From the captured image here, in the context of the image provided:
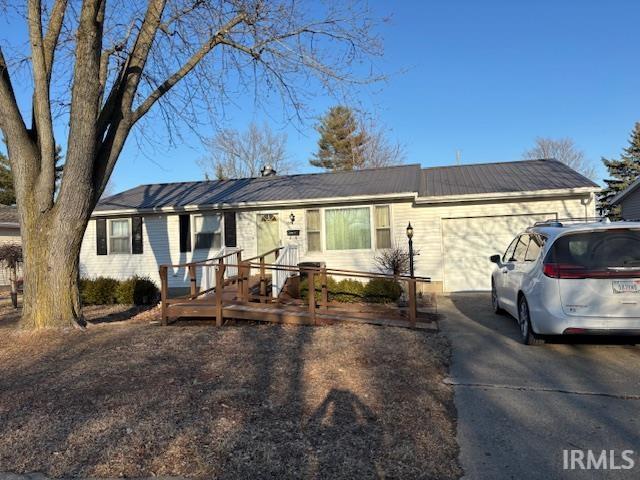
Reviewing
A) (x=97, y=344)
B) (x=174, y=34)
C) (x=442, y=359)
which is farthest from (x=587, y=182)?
(x=97, y=344)

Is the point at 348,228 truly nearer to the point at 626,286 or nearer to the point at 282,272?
the point at 282,272

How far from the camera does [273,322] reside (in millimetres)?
8070

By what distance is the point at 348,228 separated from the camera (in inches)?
516

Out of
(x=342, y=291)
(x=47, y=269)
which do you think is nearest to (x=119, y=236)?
(x=47, y=269)

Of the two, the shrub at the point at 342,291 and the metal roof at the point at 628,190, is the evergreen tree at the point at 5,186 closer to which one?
the shrub at the point at 342,291

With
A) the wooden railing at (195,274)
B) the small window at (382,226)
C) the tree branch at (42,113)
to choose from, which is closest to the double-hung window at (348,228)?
the small window at (382,226)

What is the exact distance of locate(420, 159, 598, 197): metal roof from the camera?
12.3m

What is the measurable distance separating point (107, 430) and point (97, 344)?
3.23 m

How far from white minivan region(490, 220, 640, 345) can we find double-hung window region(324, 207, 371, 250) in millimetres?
7034

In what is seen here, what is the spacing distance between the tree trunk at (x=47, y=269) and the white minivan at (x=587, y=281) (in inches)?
264

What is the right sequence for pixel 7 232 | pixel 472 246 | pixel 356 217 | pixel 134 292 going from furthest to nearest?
pixel 7 232 < pixel 356 217 < pixel 472 246 < pixel 134 292

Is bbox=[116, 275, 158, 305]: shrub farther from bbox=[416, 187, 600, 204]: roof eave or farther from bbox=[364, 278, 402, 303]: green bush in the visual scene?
bbox=[416, 187, 600, 204]: roof eave

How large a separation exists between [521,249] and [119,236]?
11846 mm

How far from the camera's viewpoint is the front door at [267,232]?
13.8 m
